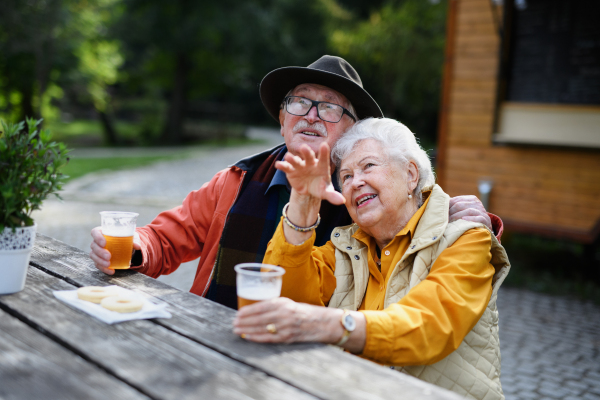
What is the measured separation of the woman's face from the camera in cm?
212

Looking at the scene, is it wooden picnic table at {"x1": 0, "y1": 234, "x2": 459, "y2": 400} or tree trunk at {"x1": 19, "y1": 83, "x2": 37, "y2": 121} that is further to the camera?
tree trunk at {"x1": 19, "y1": 83, "x2": 37, "y2": 121}

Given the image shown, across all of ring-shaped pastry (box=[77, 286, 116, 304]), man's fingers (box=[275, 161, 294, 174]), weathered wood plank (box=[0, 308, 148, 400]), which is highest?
man's fingers (box=[275, 161, 294, 174])

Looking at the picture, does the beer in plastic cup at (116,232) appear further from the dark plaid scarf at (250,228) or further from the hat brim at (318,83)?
the hat brim at (318,83)

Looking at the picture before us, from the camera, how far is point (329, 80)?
2619 mm

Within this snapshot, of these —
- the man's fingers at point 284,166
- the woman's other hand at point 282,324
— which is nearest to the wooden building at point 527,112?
the man's fingers at point 284,166

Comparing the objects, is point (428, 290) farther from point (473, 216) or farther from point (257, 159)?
point (257, 159)

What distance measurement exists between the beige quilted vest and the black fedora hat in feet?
2.22

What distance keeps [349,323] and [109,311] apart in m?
0.71

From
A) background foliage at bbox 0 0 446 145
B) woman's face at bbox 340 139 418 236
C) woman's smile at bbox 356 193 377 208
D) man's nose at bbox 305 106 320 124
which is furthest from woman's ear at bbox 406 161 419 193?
background foliage at bbox 0 0 446 145

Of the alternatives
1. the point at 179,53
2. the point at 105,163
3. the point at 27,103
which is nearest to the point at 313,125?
the point at 105,163

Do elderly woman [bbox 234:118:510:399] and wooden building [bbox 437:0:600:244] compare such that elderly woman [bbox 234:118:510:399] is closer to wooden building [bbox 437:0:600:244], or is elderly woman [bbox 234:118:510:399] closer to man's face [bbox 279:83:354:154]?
man's face [bbox 279:83:354:154]

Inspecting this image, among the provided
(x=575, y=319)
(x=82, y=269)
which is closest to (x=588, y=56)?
(x=575, y=319)

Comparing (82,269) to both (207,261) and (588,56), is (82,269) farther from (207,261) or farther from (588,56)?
(588,56)

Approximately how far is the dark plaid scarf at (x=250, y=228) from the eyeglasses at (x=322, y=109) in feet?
1.25
